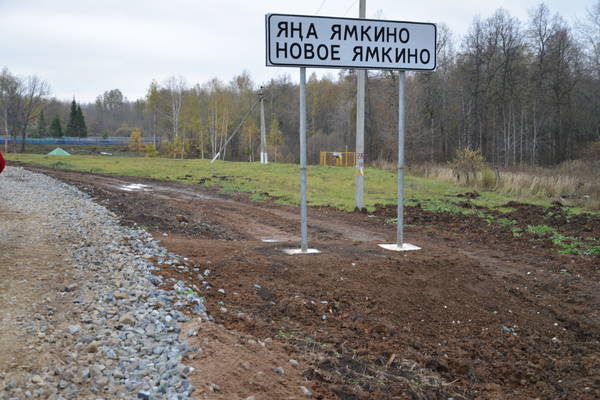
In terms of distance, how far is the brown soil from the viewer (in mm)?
3982

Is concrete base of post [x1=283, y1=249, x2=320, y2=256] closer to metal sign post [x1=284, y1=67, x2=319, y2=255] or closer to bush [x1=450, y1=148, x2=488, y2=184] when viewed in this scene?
metal sign post [x1=284, y1=67, x2=319, y2=255]

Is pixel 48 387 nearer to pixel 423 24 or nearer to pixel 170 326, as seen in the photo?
pixel 170 326

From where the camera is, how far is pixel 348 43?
6.88 metres

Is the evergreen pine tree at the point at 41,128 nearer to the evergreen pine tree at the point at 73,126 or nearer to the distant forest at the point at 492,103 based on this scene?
the evergreen pine tree at the point at 73,126

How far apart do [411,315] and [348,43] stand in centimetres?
379

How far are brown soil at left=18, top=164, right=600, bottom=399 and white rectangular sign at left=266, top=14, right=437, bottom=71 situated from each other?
8.77 feet

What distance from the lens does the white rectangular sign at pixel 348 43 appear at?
655cm

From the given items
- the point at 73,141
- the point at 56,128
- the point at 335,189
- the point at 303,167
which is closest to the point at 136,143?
the point at 73,141

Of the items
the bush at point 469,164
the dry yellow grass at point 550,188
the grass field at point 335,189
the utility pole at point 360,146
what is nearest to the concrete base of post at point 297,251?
the utility pole at point 360,146

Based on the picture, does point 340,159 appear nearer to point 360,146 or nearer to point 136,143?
point 360,146

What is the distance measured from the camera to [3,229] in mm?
7215

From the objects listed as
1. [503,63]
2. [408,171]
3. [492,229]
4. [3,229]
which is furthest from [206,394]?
[503,63]

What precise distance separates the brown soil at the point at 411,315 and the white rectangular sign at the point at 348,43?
A: 2674 millimetres

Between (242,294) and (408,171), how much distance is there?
26.1 metres
